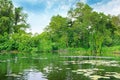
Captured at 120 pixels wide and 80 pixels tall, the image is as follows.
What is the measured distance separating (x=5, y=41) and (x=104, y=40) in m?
20.1

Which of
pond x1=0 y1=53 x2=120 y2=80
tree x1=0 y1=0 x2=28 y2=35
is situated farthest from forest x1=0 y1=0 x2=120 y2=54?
pond x1=0 y1=53 x2=120 y2=80

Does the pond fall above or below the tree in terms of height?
below

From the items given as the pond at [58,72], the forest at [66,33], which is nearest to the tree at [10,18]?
the forest at [66,33]

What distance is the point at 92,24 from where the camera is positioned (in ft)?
178

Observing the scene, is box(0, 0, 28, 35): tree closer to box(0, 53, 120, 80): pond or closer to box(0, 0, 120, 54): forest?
A: box(0, 0, 120, 54): forest

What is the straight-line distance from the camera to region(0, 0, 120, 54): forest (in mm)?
53000

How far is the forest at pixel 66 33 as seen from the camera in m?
53.0

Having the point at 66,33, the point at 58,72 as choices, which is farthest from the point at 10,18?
the point at 58,72

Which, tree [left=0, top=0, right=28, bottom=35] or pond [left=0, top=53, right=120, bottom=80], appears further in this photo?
tree [left=0, top=0, right=28, bottom=35]

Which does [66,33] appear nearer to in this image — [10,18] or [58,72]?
[10,18]

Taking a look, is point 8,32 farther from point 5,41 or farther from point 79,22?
point 79,22

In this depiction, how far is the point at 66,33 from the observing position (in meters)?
58.0

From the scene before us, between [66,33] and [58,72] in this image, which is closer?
[58,72]

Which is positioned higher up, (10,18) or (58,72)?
(10,18)
